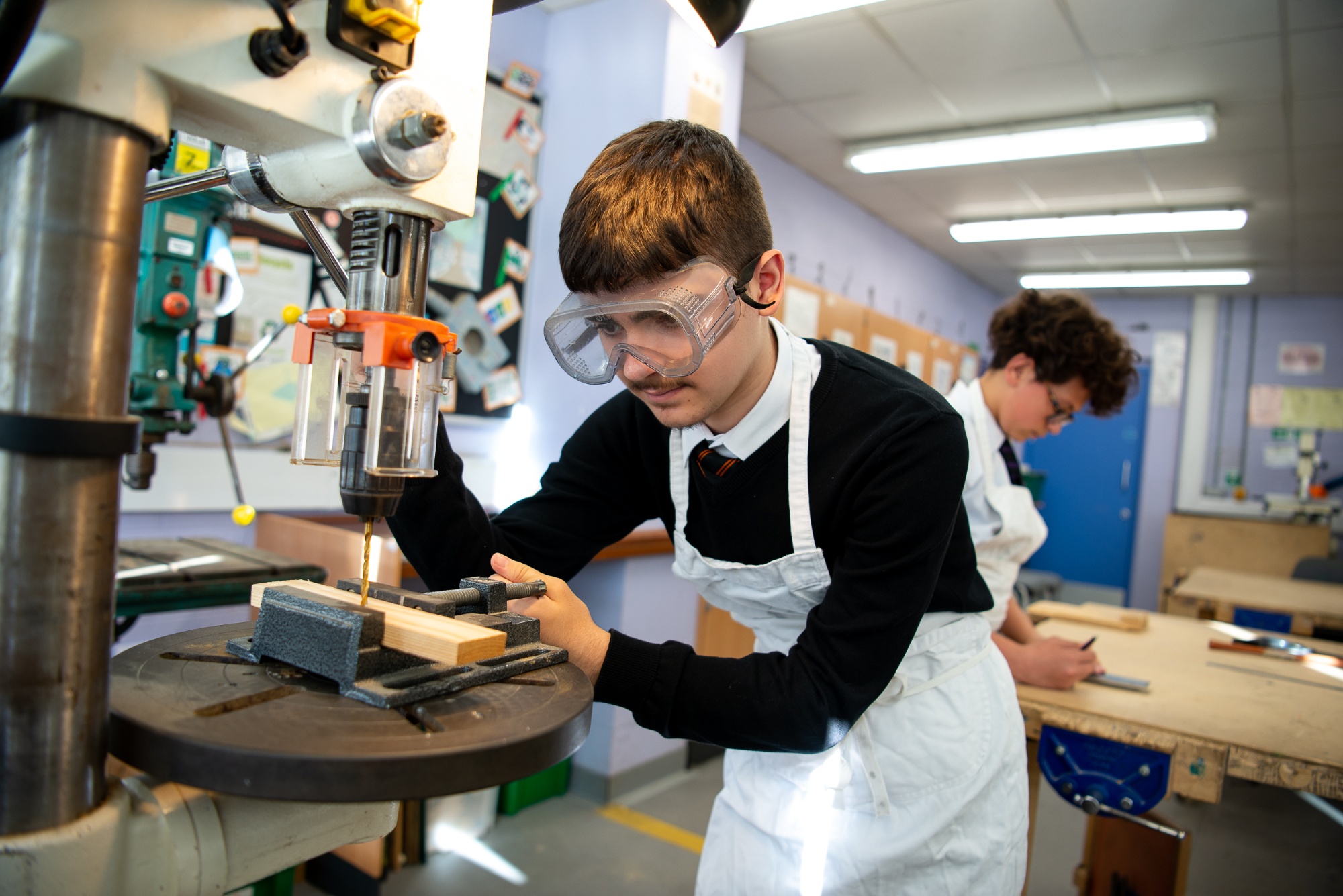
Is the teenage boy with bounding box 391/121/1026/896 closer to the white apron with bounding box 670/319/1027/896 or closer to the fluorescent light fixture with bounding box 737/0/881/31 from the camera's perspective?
the white apron with bounding box 670/319/1027/896

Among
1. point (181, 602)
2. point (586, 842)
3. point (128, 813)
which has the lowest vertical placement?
point (586, 842)

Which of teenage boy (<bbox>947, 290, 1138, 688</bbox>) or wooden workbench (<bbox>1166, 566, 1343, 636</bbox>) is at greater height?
teenage boy (<bbox>947, 290, 1138, 688</bbox>)

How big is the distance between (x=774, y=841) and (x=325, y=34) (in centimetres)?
110

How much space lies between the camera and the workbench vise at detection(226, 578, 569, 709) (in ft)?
2.07

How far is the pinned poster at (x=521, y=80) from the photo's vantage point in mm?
3055

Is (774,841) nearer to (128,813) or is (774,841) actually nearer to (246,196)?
(128,813)

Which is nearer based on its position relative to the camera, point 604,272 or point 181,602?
point 604,272

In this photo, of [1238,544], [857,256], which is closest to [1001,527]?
[857,256]

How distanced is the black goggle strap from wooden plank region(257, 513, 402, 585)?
1236 mm

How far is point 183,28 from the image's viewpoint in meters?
0.56

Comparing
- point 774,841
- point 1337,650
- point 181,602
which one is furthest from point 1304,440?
point 181,602

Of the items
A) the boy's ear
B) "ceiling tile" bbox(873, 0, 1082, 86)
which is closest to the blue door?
"ceiling tile" bbox(873, 0, 1082, 86)

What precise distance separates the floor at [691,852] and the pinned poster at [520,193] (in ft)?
7.28

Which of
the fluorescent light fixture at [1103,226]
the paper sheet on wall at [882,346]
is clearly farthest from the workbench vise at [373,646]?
the fluorescent light fixture at [1103,226]
